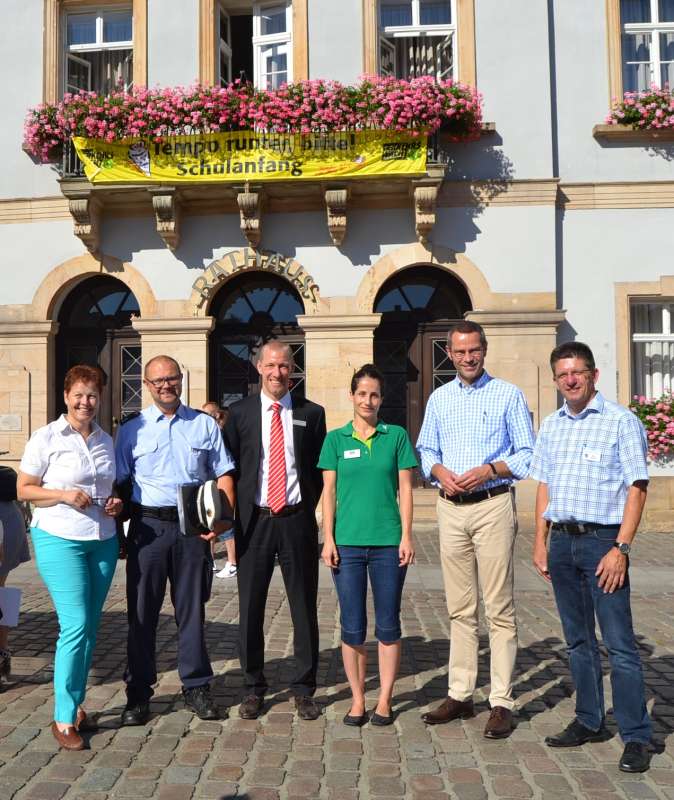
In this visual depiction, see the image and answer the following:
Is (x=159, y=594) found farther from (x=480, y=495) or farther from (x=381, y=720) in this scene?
(x=480, y=495)

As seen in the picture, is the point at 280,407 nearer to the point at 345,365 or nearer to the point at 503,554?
the point at 503,554

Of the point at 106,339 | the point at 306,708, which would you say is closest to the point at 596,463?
the point at 306,708

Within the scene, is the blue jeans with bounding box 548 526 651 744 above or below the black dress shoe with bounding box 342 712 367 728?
above

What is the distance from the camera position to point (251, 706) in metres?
4.01

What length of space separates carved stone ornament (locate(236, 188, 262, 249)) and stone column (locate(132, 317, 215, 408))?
1410mm

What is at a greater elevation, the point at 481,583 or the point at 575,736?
the point at 481,583

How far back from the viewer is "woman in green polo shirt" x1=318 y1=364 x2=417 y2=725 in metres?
3.92

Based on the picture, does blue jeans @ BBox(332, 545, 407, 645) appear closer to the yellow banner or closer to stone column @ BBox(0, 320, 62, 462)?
the yellow banner

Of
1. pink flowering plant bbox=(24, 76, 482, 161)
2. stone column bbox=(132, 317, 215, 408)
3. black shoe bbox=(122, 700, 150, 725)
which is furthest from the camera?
stone column bbox=(132, 317, 215, 408)

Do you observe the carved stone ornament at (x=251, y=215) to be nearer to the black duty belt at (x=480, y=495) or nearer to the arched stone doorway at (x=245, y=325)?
the arched stone doorway at (x=245, y=325)

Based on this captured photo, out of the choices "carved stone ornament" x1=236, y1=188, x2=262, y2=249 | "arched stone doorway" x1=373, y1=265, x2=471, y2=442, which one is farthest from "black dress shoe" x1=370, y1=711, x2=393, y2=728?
"carved stone ornament" x1=236, y1=188, x2=262, y2=249

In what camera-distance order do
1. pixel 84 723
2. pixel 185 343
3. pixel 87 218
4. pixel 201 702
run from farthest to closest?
pixel 185 343 → pixel 87 218 → pixel 201 702 → pixel 84 723

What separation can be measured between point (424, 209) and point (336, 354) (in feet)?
8.27

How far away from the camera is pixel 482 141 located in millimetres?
11312
